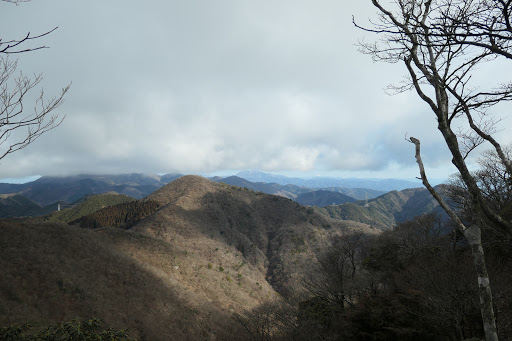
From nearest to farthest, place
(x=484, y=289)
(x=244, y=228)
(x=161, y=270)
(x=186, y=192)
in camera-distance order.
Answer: (x=484, y=289), (x=161, y=270), (x=244, y=228), (x=186, y=192)

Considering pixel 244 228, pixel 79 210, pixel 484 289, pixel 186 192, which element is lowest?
pixel 244 228

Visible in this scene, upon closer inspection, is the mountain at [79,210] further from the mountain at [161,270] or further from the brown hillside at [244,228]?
the mountain at [161,270]

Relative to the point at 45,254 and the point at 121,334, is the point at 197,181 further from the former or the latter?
the point at 121,334

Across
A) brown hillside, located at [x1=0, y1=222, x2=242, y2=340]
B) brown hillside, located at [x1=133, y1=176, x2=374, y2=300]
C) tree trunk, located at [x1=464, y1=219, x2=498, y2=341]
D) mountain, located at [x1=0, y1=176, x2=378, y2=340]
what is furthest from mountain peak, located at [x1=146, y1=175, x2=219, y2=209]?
tree trunk, located at [x1=464, y1=219, x2=498, y2=341]

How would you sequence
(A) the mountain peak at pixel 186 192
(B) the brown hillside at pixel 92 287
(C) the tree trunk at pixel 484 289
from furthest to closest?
1. (A) the mountain peak at pixel 186 192
2. (B) the brown hillside at pixel 92 287
3. (C) the tree trunk at pixel 484 289

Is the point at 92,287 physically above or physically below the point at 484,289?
below

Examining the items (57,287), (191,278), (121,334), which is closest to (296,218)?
(191,278)

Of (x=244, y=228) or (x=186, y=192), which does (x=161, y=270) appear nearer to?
(x=244, y=228)

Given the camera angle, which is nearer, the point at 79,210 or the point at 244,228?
the point at 244,228

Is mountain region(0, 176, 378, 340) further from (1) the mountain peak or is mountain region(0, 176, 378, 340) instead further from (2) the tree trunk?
(2) the tree trunk

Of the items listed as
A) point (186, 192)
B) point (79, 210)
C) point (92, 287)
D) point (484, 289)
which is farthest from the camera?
point (79, 210)

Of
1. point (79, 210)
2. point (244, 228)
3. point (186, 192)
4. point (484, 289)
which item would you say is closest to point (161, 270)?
point (244, 228)

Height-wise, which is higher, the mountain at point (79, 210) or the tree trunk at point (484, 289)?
the tree trunk at point (484, 289)

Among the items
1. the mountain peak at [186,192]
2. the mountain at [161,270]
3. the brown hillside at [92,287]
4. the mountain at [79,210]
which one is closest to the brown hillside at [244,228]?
the mountain peak at [186,192]
